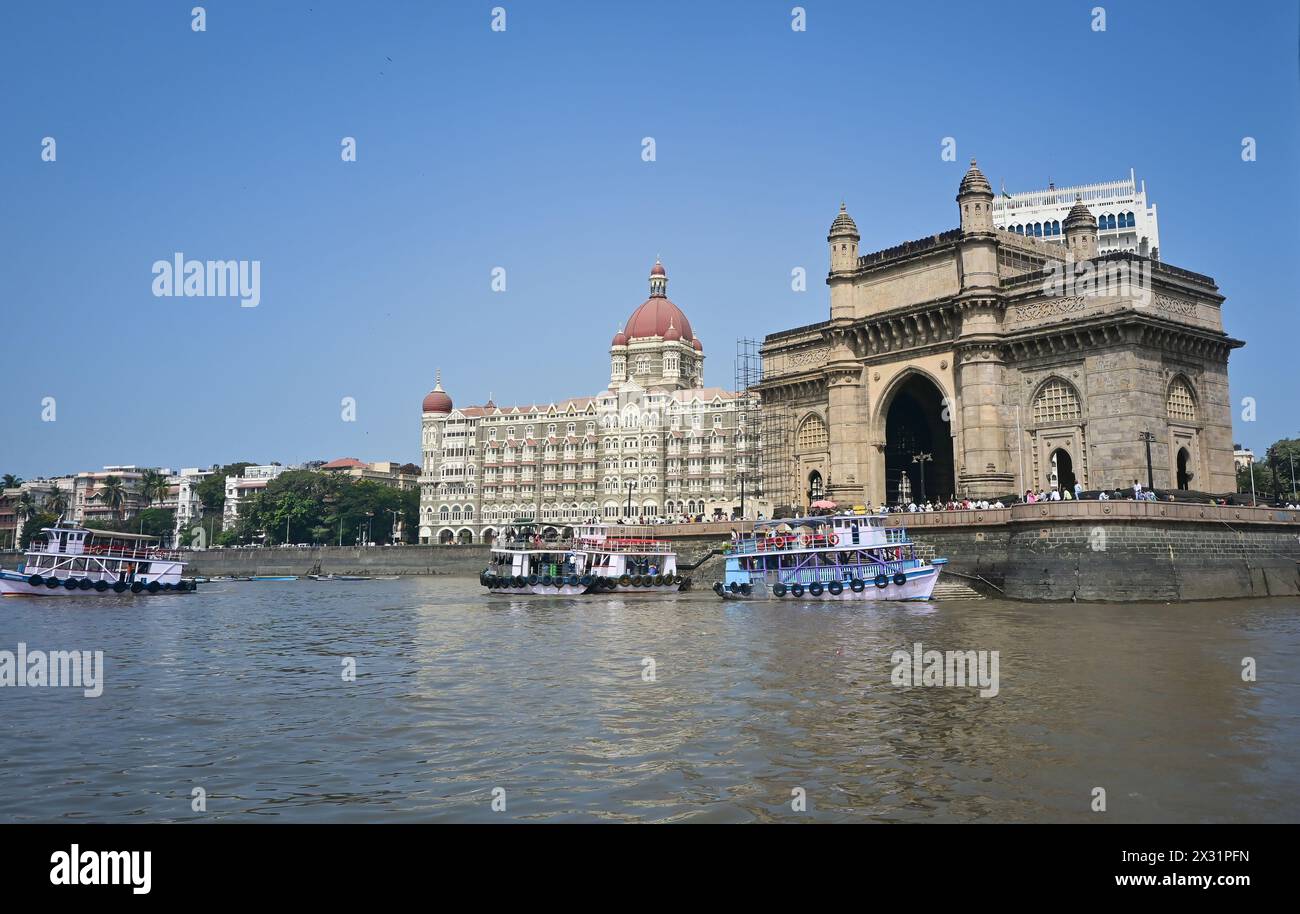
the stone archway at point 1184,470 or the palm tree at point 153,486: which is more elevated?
the palm tree at point 153,486

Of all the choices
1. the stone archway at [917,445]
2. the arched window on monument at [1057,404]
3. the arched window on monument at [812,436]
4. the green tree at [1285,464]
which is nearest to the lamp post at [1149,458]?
the arched window on monument at [1057,404]

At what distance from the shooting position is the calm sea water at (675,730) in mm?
10898

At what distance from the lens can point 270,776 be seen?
12344mm

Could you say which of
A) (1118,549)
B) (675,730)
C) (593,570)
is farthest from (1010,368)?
(675,730)

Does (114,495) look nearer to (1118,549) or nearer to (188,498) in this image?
(188,498)

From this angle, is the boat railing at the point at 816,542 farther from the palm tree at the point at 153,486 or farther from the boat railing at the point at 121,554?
the palm tree at the point at 153,486

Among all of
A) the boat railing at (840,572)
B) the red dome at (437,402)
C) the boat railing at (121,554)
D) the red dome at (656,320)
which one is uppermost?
the red dome at (656,320)

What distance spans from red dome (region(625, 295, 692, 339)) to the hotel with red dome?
15 cm

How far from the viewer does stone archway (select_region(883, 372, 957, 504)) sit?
193ft

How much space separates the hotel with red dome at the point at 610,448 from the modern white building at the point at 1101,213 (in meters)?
32.6

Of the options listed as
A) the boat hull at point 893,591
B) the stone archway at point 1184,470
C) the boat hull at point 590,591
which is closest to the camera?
the boat hull at point 893,591

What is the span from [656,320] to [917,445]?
6900 cm
